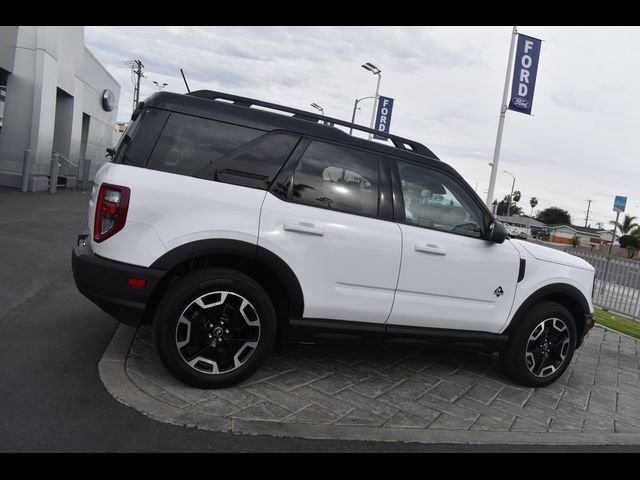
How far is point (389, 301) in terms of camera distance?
12.7ft

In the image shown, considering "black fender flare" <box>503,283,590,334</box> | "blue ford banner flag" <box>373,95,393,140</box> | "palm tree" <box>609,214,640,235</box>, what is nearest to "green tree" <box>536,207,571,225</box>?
"palm tree" <box>609,214,640,235</box>

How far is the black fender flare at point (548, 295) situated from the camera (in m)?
4.41

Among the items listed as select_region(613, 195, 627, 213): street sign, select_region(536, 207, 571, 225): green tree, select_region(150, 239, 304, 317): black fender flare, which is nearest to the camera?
select_region(150, 239, 304, 317): black fender flare

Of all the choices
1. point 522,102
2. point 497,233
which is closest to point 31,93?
point 522,102

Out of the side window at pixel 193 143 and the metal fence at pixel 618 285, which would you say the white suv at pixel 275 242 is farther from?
the metal fence at pixel 618 285

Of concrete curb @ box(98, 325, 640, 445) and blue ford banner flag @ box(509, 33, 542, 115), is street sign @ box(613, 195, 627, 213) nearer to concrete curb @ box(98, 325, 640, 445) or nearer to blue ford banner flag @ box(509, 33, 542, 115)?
blue ford banner flag @ box(509, 33, 542, 115)

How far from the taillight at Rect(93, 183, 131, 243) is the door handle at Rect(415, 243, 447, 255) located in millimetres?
2121

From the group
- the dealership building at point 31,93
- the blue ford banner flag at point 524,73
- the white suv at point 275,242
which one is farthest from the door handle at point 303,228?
the dealership building at point 31,93

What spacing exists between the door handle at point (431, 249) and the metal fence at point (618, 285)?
6.86 meters

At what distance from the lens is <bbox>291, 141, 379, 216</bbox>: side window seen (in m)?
3.70
